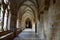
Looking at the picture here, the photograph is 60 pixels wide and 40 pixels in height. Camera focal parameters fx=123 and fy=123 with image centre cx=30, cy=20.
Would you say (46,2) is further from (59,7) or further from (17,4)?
(17,4)

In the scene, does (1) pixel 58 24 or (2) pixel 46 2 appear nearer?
(1) pixel 58 24

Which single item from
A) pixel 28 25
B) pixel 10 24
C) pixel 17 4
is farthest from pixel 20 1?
pixel 28 25

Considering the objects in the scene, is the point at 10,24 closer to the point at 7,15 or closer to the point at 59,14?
the point at 7,15

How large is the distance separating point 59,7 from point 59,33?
84cm

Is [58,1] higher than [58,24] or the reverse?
higher

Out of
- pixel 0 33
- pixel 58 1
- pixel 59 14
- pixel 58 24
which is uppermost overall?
pixel 58 1

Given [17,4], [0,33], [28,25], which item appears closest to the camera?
[0,33]

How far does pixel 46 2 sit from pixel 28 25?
34117 millimetres

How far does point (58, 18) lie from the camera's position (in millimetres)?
4105

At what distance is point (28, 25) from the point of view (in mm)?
39656

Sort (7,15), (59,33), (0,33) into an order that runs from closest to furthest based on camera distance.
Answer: (59,33), (0,33), (7,15)

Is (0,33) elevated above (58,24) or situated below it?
below

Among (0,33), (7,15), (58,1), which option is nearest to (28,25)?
(7,15)

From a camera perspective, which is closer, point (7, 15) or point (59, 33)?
→ point (59, 33)
